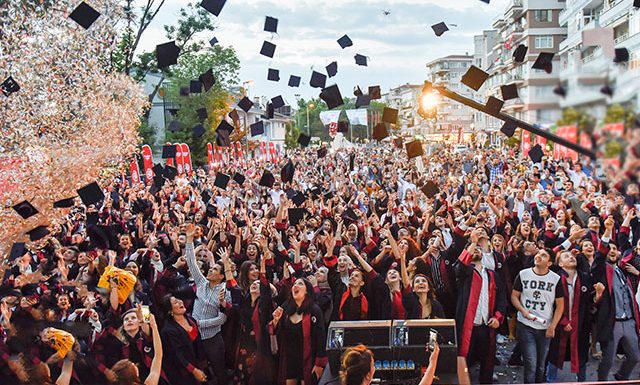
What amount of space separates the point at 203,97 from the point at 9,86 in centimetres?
2950

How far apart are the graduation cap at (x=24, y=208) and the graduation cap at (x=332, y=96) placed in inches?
159

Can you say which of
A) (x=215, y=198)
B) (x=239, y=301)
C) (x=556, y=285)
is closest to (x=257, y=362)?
(x=239, y=301)

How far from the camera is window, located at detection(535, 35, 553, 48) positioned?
169 ft

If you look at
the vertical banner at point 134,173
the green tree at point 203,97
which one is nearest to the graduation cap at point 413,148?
the vertical banner at point 134,173

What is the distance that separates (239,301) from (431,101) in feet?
8.81

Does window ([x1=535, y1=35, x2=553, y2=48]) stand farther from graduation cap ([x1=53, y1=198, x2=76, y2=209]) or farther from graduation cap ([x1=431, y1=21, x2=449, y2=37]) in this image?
graduation cap ([x1=53, y1=198, x2=76, y2=209])

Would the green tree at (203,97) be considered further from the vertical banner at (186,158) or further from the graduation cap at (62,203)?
the graduation cap at (62,203)

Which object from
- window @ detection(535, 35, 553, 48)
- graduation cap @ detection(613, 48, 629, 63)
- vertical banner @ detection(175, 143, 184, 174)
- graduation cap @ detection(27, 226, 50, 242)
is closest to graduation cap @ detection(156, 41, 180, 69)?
graduation cap @ detection(27, 226, 50, 242)

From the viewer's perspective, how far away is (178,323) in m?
5.30

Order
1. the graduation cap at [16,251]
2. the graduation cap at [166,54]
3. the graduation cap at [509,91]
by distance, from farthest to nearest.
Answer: the graduation cap at [166,54] → the graduation cap at [16,251] → the graduation cap at [509,91]

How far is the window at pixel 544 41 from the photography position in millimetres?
51562

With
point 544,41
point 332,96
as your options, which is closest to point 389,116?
point 332,96

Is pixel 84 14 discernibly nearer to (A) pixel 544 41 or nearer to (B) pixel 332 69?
(B) pixel 332 69

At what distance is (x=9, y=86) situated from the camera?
7.15 meters
